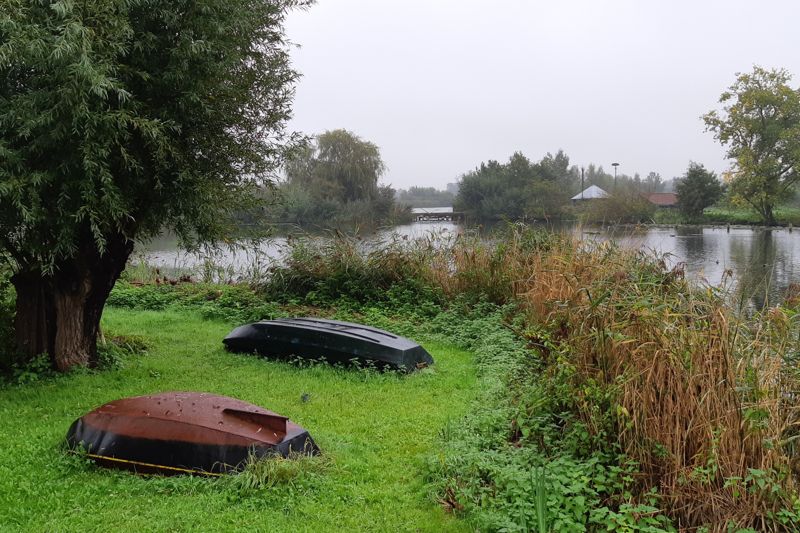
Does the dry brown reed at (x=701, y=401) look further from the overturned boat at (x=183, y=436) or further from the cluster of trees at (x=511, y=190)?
the cluster of trees at (x=511, y=190)

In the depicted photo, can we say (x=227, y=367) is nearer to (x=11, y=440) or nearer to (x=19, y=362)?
(x=19, y=362)

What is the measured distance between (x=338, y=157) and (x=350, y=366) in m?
33.4

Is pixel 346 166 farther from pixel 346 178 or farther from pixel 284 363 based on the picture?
pixel 284 363

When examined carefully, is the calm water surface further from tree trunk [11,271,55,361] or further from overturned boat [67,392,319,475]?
overturned boat [67,392,319,475]

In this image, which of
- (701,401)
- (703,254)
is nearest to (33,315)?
(701,401)

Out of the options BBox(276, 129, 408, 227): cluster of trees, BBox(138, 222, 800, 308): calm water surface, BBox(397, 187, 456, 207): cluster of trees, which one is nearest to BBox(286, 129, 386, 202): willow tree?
BBox(276, 129, 408, 227): cluster of trees

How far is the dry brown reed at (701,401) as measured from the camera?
10.3ft

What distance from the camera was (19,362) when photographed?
5.72 meters

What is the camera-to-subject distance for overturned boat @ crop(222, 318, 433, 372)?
629 centimetres

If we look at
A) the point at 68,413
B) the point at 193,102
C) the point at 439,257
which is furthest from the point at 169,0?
the point at 439,257

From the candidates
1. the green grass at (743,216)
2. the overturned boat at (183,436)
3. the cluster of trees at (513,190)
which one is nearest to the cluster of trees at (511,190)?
the cluster of trees at (513,190)

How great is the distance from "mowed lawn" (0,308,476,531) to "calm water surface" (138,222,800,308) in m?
1.95

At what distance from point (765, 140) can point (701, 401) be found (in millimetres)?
46864

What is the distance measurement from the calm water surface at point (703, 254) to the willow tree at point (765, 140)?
469cm
